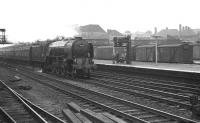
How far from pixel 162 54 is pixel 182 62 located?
2.99 m

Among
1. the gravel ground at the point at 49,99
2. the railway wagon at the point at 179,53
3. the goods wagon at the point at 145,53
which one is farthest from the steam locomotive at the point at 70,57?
the goods wagon at the point at 145,53

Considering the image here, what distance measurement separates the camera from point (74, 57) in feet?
65.8

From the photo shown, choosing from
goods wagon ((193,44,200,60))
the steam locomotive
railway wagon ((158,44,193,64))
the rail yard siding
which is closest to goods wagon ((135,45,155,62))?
railway wagon ((158,44,193,64))

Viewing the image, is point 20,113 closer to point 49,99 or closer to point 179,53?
point 49,99

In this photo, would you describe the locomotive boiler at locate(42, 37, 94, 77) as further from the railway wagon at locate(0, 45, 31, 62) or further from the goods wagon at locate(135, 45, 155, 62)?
the goods wagon at locate(135, 45, 155, 62)

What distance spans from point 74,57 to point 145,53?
53.6 ft

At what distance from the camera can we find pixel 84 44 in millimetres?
20719

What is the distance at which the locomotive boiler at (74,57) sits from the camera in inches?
786

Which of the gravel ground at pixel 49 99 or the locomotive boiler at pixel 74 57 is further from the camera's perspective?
the locomotive boiler at pixel 74 57

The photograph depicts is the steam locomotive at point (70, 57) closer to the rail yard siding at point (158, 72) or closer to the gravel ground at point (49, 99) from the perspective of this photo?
the rail yard siding at point (158, 72)

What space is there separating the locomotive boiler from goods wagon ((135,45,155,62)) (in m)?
13.7

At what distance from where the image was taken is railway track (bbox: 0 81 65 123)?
8.55m

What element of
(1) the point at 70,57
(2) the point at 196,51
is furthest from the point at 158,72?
(2) the point at 196,51

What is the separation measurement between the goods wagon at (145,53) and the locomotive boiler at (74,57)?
13653 millimetres
